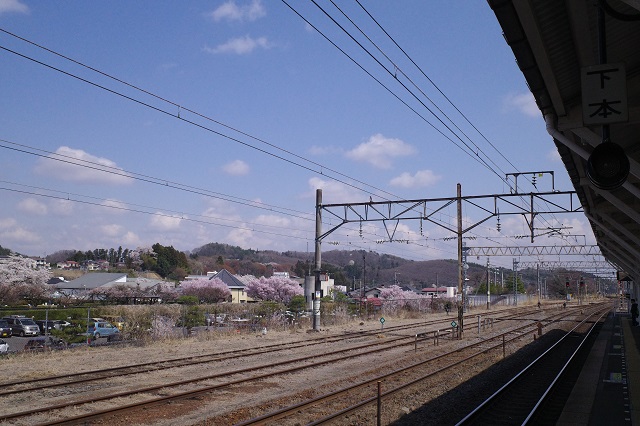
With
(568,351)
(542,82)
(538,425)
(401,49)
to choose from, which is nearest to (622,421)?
(538,425)

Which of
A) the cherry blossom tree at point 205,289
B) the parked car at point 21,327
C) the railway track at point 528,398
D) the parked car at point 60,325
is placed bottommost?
the parked car at point 21,327

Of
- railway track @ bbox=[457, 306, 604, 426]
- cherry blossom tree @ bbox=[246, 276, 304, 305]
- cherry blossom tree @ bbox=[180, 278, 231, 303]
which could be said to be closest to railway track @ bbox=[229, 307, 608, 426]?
railway track @ bbox=[457, 306, 604, 426]

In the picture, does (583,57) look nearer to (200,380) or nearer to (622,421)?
(622,421)

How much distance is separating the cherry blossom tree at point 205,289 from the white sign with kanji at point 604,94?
74738 mm

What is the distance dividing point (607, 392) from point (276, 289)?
69.2 meters

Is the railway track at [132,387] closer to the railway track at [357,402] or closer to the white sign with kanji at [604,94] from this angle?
the railway track at [357,402]

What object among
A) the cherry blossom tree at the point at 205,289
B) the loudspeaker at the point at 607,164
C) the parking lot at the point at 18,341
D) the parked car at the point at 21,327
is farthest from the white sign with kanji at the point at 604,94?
A: the cherry blossom tree at the point at 205,289

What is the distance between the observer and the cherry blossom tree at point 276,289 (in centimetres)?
8125

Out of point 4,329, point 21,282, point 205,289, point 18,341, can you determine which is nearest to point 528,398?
point 18,341

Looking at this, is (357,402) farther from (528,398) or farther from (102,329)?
(102,329)

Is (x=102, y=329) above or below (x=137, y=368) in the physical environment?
below

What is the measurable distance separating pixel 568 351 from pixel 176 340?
1887 centimetres

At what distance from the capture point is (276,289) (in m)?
82.3

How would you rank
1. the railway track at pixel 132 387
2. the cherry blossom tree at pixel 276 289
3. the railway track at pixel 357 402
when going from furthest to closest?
the cherry blossom tree at pixel 276 289
the railway track at pixel 132 387
the railway track at pixel 357 402
